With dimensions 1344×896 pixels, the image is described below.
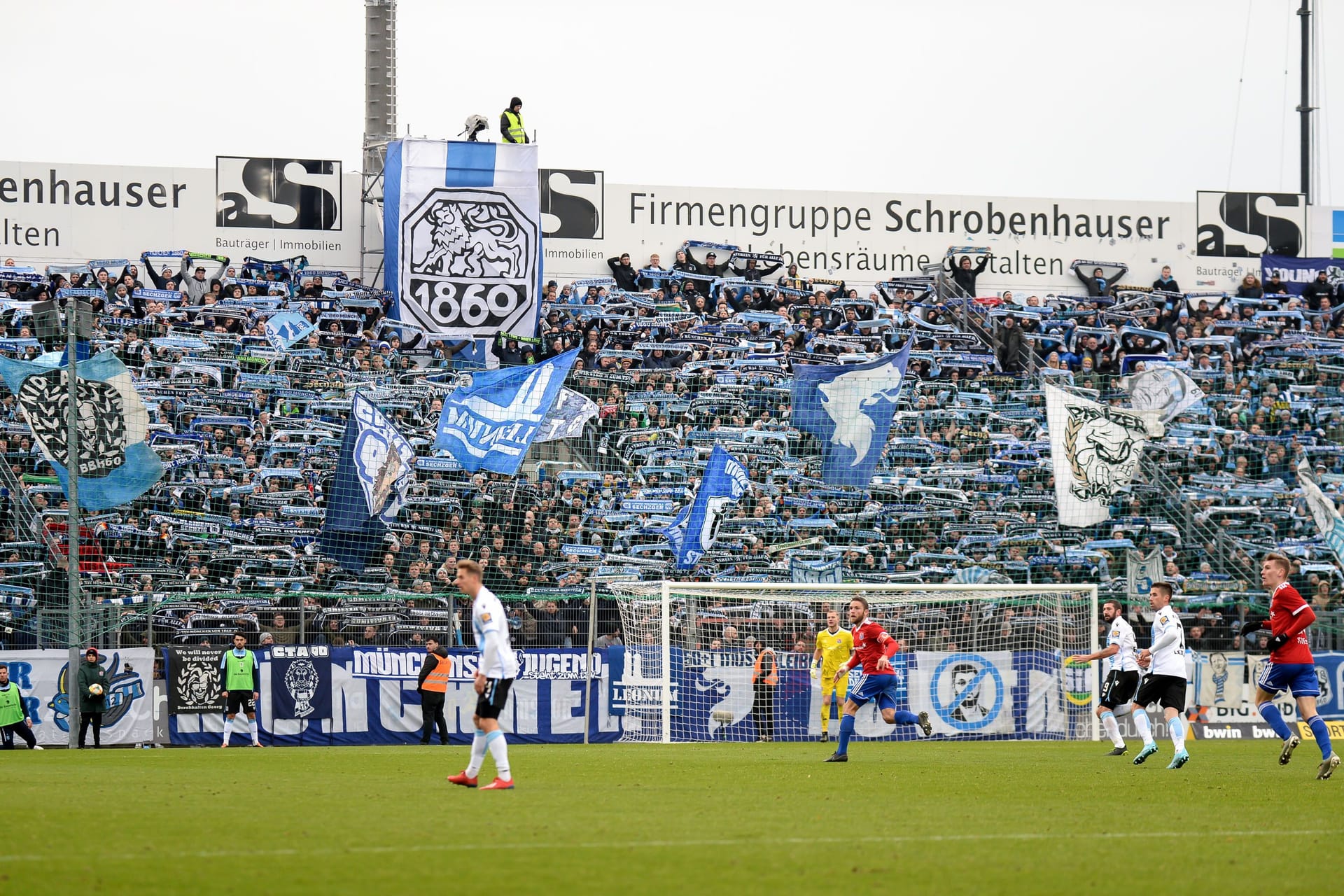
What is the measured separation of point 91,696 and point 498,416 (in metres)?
8.09

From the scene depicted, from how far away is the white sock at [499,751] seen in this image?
1223 centimetres

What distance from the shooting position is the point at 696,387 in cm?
3466

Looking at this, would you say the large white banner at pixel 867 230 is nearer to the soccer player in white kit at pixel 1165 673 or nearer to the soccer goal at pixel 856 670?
the soccer goal at pixel 856 670

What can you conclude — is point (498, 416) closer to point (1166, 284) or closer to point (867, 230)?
point (867, 230)

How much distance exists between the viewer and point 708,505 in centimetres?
2630

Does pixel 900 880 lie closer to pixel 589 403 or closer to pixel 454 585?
pixel 454 585

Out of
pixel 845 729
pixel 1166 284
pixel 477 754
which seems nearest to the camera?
pixel 477 754

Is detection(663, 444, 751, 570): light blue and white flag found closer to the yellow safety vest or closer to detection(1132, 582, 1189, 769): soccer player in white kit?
detection(1132, 582, 1189, 769): soccer player in white kit

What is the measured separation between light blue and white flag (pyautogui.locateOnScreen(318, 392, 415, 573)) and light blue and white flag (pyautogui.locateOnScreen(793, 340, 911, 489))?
28.5 feet

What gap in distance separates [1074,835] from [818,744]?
13.9 m

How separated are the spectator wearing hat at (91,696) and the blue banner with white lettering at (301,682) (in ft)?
8.55

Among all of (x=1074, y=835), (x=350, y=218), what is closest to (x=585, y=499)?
(x=350, y=218)

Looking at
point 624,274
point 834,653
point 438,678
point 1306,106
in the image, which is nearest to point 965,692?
point 834,653

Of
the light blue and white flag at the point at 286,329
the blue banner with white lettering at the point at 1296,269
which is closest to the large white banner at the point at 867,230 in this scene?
the blue banner with white lettering at the point at 1296,269
